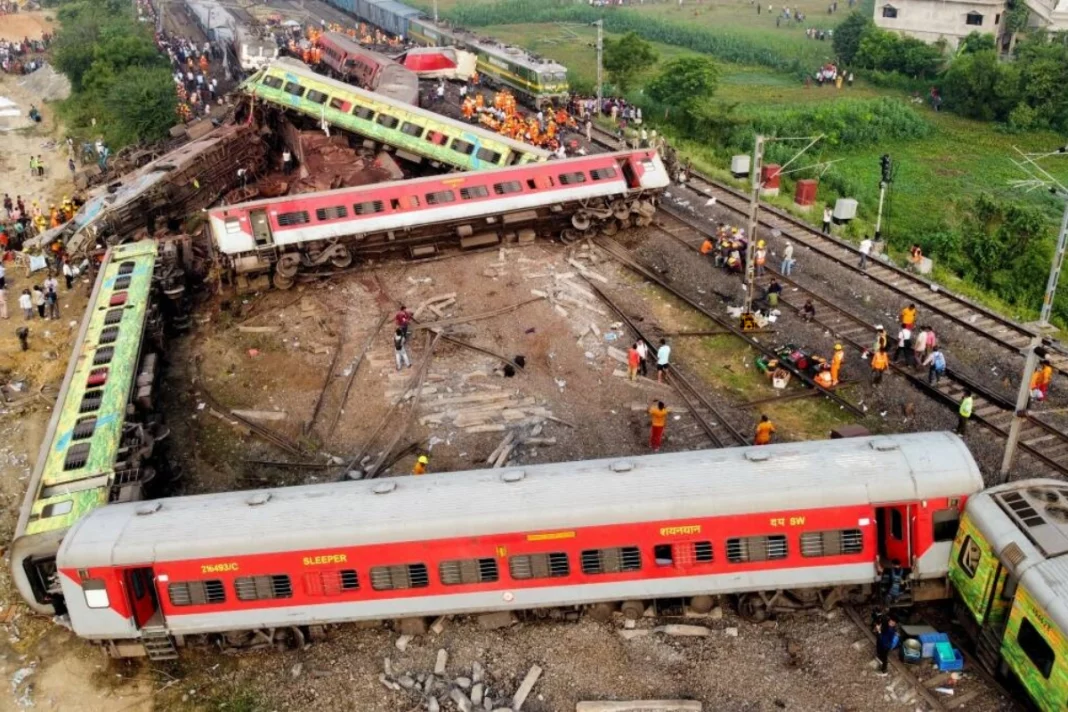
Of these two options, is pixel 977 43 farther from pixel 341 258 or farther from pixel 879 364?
pixel 341 258

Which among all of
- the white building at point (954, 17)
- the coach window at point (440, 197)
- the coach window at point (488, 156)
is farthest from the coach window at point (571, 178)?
the white building at point (954, 17)

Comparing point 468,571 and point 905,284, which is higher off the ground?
point 468,571

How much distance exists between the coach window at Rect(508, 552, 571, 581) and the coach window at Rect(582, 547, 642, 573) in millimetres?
379

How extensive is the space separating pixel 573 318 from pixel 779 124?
2980 cm

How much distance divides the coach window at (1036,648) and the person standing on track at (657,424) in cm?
924

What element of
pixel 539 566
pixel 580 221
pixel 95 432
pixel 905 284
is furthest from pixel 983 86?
pixel 95 432

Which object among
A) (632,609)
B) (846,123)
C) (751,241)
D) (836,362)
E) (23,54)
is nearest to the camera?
(632,609)

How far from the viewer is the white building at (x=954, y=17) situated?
66.0 meters

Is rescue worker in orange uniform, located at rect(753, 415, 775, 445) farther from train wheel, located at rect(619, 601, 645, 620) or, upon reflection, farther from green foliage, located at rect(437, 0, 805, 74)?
green foliage, located at rect(437, 0, 805, 74)

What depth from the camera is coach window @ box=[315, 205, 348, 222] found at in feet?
108

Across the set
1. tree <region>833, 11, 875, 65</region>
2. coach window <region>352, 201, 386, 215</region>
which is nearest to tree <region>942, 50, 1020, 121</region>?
tree <region>833, 11, 875, 65</region>

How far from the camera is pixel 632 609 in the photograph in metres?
18.0

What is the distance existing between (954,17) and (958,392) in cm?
5369

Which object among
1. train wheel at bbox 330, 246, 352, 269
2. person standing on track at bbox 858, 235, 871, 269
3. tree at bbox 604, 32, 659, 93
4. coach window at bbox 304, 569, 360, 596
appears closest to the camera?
coach window at bbox 304, 569, 360, 596
